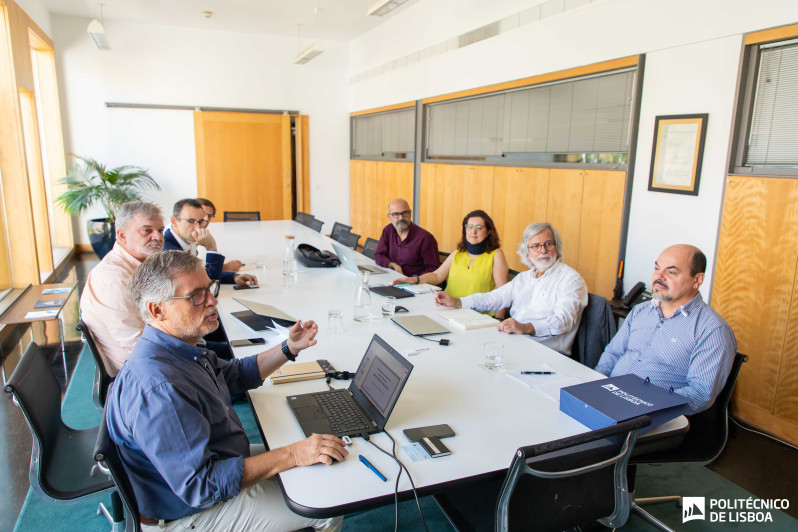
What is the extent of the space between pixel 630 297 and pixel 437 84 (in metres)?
4.34

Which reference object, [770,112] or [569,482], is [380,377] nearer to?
[569,482]

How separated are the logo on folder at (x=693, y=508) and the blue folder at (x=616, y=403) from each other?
3.33ft

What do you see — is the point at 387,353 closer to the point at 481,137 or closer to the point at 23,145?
the point at 481,137

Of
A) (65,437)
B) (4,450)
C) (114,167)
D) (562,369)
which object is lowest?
(4,450)

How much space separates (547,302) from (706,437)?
1085mm

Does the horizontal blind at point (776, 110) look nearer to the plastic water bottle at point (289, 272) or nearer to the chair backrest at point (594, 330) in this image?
the chair backrest at point (594, 330)

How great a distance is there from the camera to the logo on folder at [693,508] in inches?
98.6

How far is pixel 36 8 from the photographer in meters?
7.19

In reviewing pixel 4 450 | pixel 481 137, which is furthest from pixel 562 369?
pixel 481 137

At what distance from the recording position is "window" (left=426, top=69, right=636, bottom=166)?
462 cm

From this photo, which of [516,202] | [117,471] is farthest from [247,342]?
[516,202]

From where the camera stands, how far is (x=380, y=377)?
1837 mm

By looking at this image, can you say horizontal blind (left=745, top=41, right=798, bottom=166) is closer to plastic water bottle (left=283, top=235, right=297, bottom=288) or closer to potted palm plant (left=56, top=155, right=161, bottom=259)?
plastic water bottle (left=283, top=235, right=297, bottom=288)

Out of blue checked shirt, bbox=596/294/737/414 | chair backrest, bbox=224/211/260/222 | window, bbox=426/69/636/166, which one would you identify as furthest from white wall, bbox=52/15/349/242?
blue checked shirt, bbox=596/294/737/414
